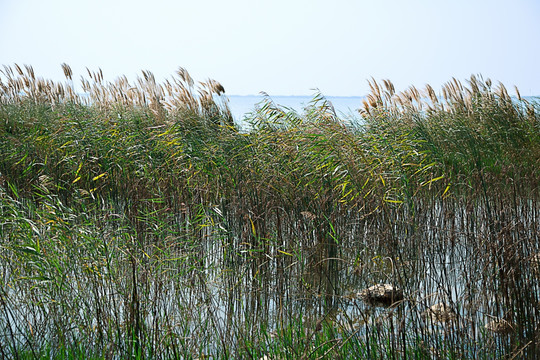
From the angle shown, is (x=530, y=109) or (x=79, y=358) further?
(x=530, y=109)

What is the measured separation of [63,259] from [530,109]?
630 centimetres

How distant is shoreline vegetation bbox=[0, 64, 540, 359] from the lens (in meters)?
2.55

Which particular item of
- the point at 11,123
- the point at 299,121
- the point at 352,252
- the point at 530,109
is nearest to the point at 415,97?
the point at 530,109

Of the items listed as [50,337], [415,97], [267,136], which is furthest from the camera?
[415,97]

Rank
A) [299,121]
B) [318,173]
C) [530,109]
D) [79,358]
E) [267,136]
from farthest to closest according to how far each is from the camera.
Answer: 1. [530,109]
2. [299,121]
3. [267,136]
4. [318,173]
5. [79,358]

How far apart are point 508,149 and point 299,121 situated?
2.77 meters

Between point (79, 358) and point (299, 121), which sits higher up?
point (299, 121)

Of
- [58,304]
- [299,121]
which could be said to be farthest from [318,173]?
[58,304]

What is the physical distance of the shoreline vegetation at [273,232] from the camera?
255 cm

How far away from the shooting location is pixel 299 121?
5.47 metres

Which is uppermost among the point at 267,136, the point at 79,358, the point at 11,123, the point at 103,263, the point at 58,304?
the point at 11,123

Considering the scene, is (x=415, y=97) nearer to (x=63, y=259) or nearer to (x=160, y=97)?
(x=160, y=97)

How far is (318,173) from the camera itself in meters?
4.26

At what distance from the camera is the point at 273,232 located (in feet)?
12.2
